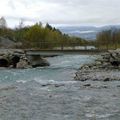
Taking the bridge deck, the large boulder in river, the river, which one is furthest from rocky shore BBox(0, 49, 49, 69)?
the river

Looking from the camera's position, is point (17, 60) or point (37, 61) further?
point (37, 61)

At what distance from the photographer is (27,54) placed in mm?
74250

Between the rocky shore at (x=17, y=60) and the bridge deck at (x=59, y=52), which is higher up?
the bridge deck at (x=59, y=52)

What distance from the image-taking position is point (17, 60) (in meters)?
72.6

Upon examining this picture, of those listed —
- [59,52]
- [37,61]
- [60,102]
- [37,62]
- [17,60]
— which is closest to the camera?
[60,102]

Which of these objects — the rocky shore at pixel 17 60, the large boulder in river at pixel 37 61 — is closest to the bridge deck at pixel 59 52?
the large boulder in river at pixel 37 61

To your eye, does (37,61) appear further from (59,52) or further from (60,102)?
(60,102)

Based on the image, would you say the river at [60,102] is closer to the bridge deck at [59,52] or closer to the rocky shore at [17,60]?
the bridge deck at [59,52]

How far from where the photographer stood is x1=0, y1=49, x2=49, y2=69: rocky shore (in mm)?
71500

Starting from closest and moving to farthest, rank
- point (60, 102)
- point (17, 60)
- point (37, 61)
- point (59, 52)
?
point (60, 102)
point (59, 52)
point (17, 60)
point (37, 61)

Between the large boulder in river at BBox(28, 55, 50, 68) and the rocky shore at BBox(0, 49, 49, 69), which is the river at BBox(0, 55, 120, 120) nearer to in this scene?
the rocky shore at BBox(0, 49, 49, 69)

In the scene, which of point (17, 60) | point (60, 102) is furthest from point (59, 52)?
point (60, 102)

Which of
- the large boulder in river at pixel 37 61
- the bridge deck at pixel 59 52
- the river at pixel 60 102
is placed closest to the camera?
the river at pixel 60 102

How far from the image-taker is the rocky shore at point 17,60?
7150cm
